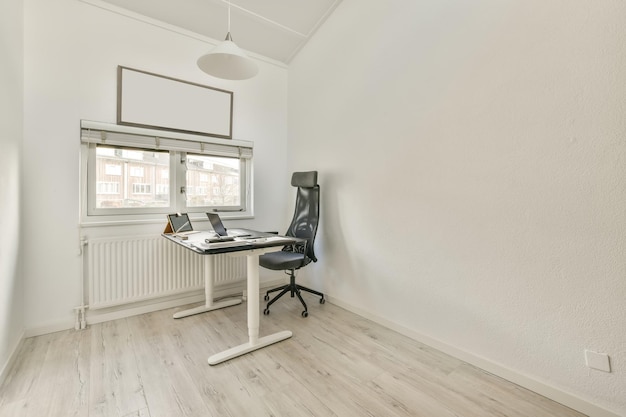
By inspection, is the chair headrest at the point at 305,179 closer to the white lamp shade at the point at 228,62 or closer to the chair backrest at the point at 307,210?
the chair backrest at the point at 307,210

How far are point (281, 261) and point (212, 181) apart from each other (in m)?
1.39

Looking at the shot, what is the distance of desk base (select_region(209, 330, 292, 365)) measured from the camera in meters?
1.95

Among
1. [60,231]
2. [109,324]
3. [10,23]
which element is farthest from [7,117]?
[109,324]

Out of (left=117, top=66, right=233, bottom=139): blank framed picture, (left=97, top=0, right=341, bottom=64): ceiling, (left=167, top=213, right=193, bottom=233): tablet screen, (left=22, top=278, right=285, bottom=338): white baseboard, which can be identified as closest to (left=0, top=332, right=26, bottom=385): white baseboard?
(left=22, top=278, right=285, bottom=338): white baseboard

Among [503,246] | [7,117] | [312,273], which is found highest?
[7,117]

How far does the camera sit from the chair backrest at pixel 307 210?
2.98 meters

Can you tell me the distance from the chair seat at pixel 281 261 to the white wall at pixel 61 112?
117 centimetres

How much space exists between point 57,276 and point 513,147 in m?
3.65

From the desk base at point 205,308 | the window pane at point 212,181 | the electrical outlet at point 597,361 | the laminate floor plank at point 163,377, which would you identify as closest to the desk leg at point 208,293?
the desk base at point 205,308

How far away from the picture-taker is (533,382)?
1.65 meters

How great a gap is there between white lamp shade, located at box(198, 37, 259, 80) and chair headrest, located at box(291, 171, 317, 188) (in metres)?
1.24

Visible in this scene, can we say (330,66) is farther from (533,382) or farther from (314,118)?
(533,382)

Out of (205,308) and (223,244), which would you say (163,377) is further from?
(205,308)

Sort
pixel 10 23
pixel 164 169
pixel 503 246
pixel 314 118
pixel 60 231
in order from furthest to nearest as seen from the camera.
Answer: pixel 314 118
pixel 164 169
pixel 60 231
pixel 10 23
pixel 503 246
